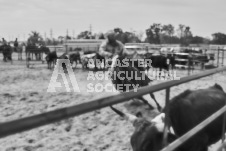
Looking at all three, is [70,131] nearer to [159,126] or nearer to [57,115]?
[159,126]

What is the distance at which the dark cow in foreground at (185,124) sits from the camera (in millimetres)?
2365

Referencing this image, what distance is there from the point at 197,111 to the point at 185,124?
0.28 m

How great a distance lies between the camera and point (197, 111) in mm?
2830

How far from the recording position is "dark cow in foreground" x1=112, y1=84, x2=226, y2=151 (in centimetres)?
237

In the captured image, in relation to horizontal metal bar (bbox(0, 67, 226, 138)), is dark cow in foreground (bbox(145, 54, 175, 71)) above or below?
below

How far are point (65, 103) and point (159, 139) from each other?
532 cm

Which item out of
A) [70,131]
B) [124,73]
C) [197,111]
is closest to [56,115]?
[197,111]

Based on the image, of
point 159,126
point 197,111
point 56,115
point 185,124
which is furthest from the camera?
point 197,111

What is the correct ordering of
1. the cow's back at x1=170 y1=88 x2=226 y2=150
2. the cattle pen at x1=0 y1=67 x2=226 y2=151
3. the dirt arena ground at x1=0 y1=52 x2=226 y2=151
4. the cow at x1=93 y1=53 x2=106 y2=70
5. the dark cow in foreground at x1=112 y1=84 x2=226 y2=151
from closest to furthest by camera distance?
the cattle pen at x1=0 y1=67 x2=226 y2=151 < the dark cow in foreground at x1=112 y1=84 x2=226 y2=151 < the cow's back at x1=170 y1=88 x2=226 y2=150 < the dirt arena ground at x1=0 y1=52 x2=226 y2=151 < the cow at x1=93 y1=53 x2=106 y2=70

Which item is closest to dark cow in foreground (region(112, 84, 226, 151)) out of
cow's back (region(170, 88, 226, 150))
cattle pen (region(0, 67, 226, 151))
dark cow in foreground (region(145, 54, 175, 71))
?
cow's back (region(170, 88, 226, 150))

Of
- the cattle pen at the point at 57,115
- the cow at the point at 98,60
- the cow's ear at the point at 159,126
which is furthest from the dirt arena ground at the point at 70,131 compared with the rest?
the cow at the point at 98,60

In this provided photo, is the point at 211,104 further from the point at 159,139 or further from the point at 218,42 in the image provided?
the point at 218,42

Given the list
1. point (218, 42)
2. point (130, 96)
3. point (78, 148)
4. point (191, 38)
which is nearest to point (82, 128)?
point (78, 148)

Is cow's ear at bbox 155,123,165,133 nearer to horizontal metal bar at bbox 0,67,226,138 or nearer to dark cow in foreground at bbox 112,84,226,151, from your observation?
dark cow in foreground at bbox 112,84,226,151
